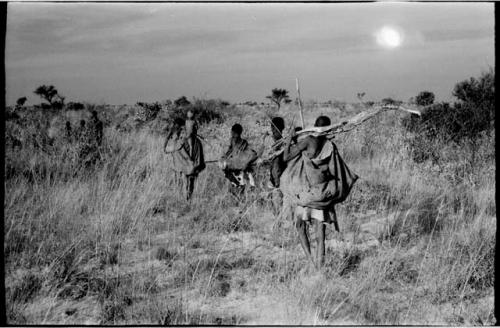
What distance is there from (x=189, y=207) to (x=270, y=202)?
1.22 metres

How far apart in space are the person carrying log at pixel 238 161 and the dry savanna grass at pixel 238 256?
36cm

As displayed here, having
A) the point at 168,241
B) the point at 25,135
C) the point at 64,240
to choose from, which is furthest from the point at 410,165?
the point at 25,135

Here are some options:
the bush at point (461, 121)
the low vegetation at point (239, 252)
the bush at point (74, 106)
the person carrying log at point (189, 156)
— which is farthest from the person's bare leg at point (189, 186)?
the bush at point (74, 106)

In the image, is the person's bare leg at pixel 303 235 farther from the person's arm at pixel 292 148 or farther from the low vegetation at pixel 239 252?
the person's arm at pixel 292 148

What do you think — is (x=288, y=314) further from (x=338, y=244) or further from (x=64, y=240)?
(x=64, y=240)

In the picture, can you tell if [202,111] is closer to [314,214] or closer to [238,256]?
[238,256]

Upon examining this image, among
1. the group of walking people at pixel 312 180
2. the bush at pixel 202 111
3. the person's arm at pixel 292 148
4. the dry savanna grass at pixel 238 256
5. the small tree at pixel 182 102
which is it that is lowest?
the dry savanna grass at pixel 238 256

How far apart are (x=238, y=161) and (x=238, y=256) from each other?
1698 mm

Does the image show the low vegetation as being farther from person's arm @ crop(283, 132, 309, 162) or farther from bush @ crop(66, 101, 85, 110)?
bush @ crop(66, 101, 85, 110)

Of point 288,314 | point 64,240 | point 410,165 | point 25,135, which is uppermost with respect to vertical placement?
point 25,135

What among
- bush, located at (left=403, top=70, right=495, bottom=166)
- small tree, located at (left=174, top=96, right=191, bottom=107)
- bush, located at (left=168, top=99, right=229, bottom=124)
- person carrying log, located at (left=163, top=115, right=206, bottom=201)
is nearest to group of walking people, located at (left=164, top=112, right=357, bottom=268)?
person carrying log, located at (left=163, top=115, right=206, bottom=201)

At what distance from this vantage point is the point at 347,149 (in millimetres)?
10906

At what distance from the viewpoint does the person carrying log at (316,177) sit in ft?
15.1

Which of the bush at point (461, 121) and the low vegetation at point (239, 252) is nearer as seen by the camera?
the low vegetation at point (239, 252)
